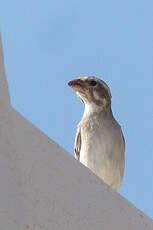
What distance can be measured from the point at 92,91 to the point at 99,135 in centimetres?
67

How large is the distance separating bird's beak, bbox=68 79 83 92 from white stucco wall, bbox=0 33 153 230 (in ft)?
11.2

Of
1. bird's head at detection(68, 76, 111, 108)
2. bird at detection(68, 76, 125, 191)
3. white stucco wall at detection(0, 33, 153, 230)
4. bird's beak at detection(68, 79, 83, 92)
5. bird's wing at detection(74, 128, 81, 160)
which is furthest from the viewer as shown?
bird's head at detection(68, 76, 111, 108)

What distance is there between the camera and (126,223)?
138 inches

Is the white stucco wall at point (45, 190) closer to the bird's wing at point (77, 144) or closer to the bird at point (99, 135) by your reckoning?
the bird at point (99, 135)

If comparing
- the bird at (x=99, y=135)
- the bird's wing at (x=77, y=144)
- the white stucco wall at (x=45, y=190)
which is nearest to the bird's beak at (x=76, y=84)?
the bird at (x=99, y=135)

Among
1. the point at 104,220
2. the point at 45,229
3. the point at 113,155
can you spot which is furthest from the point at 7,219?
the point at 113,155

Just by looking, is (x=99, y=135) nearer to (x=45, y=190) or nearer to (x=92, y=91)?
(x=92, y=91)

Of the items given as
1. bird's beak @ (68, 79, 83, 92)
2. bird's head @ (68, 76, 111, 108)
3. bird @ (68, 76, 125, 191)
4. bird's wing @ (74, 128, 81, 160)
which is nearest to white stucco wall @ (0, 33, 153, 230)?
bird @ (68, 76, 125, 191)

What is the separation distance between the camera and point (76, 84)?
6.97m

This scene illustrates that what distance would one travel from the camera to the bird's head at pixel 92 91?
23.0 ft

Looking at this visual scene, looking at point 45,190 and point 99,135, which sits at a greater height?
point 45,190

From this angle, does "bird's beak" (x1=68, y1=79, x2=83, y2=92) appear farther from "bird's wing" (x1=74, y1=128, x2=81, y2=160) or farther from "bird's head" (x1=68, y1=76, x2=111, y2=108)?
"bird's wing" (x1=74, y1=128, x2=81, y2=160)

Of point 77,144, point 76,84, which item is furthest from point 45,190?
point 76,84

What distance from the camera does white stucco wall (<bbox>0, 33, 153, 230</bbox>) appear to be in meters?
2.85
